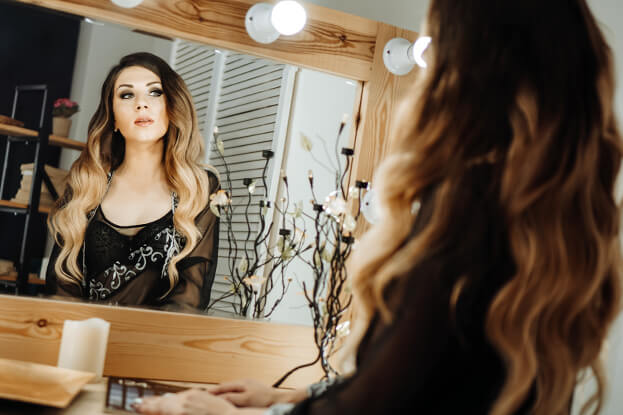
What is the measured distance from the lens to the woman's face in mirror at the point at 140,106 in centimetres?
133

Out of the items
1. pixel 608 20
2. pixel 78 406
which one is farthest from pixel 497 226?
pixel 608 20

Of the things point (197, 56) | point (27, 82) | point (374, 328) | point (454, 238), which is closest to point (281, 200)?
point (197, 56)

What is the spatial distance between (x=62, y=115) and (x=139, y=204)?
0.26 meters

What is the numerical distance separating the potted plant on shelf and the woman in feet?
2.80

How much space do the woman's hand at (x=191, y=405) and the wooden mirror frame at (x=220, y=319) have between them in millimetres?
445

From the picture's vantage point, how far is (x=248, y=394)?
1.02 m

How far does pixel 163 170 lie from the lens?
4.50 ft

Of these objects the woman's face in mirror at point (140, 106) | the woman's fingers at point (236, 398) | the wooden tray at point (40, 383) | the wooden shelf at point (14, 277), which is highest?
the woman's face in mirror at point (140, 106)

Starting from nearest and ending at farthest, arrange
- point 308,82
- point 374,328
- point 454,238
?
1. point 454,238
2. point 374,328
3. point 308,82

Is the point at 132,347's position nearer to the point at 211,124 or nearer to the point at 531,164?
the point at 211,124

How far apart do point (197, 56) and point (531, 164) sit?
949mm

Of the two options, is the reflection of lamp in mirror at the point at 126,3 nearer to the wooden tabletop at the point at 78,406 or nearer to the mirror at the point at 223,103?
the mirror at the point at 223,103

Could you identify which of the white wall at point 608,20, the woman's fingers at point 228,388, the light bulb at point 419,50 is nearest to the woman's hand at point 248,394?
the woman's fingers at point 228,388

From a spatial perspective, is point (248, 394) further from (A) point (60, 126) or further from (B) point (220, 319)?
(A) point (60, 126)
